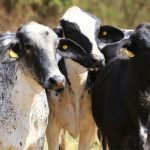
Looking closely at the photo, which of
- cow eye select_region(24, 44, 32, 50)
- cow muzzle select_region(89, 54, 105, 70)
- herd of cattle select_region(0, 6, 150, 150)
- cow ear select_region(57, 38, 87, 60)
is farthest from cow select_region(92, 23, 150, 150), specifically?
cow eye select_region(24, 44, 32, 50)

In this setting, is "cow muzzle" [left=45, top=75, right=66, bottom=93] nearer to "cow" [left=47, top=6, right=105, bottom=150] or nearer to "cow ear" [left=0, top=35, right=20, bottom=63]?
"cow ear" [left=0, top=35, right=20, bottom=63]

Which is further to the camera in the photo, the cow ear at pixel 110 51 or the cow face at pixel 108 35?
the cow face at pixel 108 35

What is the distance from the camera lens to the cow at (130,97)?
7.94 meters

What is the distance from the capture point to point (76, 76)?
9039 mm

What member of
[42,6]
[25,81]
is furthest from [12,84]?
[42,6]

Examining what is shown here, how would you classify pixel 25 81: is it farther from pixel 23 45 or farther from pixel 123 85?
pixel 123 85

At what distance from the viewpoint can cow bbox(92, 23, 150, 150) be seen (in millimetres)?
7938

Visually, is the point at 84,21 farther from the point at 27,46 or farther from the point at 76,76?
the point at 27,46

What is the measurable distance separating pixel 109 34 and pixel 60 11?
1678 cm

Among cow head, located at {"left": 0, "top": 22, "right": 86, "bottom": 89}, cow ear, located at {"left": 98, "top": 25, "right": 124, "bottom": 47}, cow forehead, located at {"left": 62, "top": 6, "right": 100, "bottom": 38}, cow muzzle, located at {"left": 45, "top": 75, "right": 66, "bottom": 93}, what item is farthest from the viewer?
cow ear, located at {"left": 98, "top": 25, "right": 124, "bottom": 47}

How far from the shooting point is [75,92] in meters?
9.04

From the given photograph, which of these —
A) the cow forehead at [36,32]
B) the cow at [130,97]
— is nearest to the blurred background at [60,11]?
the cow at [130,97]

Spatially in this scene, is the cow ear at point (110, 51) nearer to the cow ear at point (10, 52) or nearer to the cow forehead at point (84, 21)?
the cow forehead at point (84, 21)

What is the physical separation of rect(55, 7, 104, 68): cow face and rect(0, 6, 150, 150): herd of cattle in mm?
11
